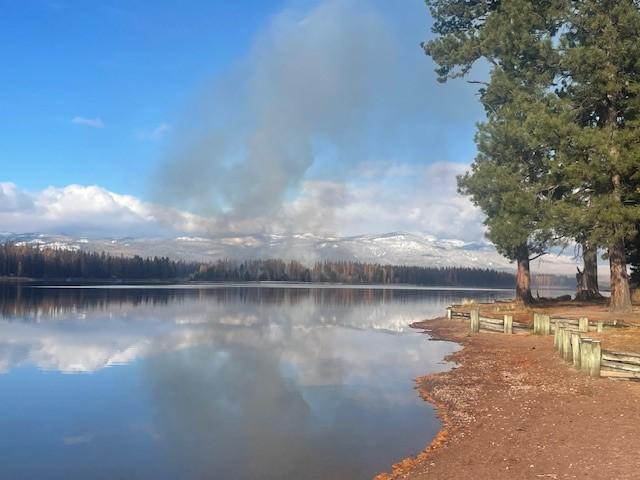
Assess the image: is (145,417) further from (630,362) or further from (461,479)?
(630,362)

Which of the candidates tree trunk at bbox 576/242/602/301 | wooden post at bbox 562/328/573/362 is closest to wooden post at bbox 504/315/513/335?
wooden post at bbox 562/328/573/362

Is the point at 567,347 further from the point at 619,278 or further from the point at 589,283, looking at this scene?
the point at 589,283

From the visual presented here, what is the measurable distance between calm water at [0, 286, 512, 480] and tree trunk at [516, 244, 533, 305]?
13.6 meters

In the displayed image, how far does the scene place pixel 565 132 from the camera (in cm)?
3322

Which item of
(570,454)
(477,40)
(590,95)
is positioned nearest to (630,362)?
(570,454)

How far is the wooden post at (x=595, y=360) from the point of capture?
1908 cm

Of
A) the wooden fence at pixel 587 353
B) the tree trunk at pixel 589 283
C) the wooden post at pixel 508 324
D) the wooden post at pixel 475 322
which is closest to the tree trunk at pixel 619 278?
the wooden fence at pixel 587 353

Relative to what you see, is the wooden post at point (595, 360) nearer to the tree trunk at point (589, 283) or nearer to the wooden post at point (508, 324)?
the wooden post at point (508, 324)

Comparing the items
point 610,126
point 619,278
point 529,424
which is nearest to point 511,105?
point 610,126

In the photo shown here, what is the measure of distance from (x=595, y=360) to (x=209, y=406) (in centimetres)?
1240

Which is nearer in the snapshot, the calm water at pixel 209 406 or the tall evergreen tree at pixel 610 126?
the calm water at pixel 209 406

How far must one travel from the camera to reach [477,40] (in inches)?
1784

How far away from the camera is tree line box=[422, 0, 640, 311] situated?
106ft

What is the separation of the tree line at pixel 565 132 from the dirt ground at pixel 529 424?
504 inches
